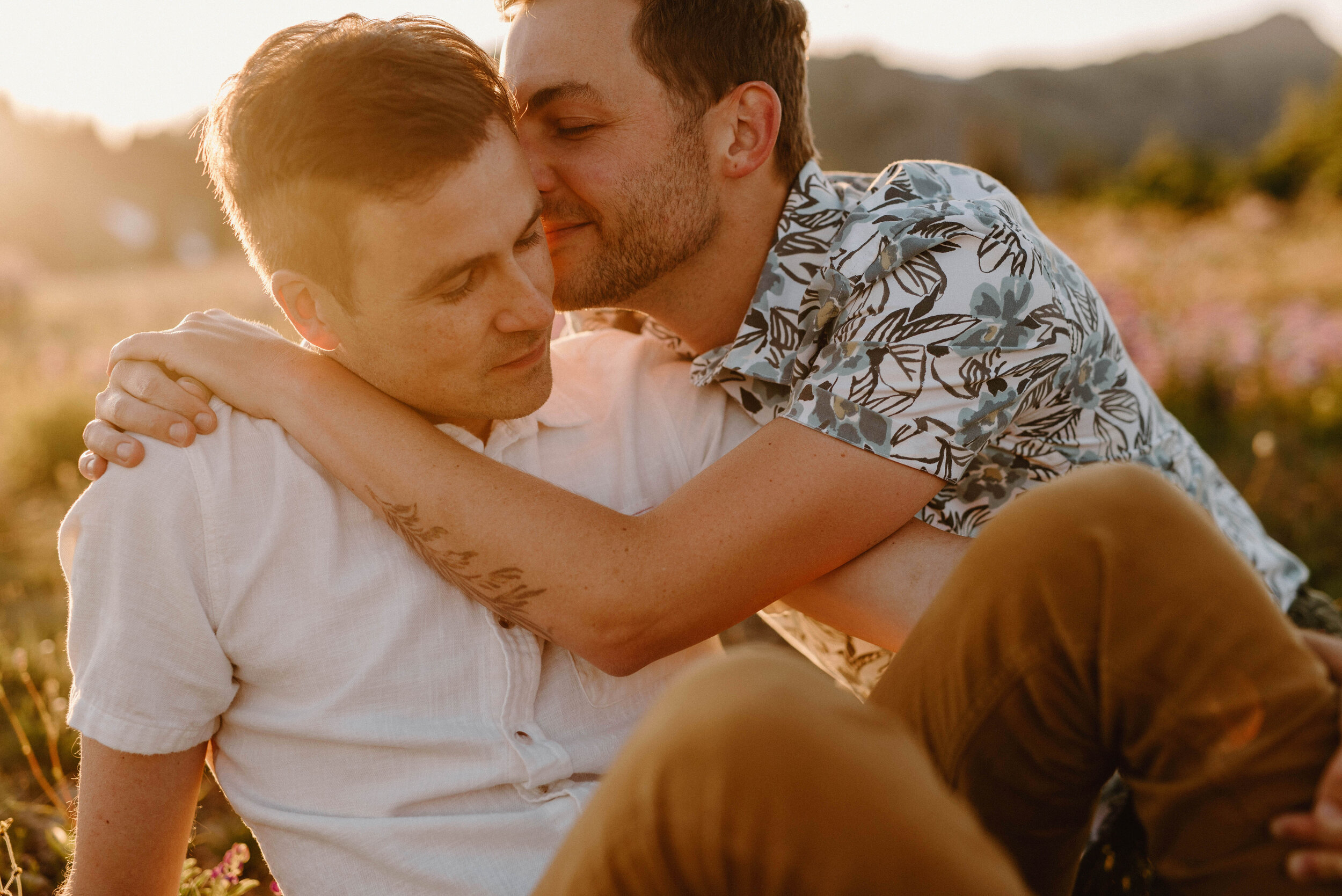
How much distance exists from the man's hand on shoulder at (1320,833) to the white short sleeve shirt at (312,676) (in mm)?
1243

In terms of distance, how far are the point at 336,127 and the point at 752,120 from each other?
140cm

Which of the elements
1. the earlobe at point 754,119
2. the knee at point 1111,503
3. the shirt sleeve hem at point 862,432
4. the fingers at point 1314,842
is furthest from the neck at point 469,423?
the fingers at point 1314,842

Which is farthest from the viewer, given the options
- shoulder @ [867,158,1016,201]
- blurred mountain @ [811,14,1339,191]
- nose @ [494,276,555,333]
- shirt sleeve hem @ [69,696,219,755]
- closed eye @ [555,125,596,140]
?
blurred mountain @ [811,14,1339,191]

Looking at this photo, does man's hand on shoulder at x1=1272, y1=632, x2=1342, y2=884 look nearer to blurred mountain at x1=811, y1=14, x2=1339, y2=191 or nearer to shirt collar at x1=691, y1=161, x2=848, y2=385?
shirt collar at x1=691, y1=161, x2=848, y2=385

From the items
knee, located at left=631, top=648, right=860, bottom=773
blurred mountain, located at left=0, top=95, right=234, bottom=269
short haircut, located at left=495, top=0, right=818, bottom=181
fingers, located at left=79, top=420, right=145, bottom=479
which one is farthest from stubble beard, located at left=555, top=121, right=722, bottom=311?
blurred mountain, located at left=0, top=95, right=234, bottom=269

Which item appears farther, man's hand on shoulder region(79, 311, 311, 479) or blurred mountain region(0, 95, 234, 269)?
blurred mountain region(0, 95, 234, 269)

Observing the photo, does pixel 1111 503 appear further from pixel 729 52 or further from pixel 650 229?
pixel 729 52

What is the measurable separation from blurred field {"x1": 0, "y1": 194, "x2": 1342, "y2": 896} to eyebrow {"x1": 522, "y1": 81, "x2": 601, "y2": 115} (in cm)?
212

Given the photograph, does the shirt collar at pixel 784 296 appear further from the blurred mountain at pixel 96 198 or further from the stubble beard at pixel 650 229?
the blurred mountain at pixel 96 198

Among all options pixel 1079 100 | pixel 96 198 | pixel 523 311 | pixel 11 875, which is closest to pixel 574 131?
pixel 523 311

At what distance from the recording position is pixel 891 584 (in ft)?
7.16

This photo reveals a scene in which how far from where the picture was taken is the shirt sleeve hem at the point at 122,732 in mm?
1649

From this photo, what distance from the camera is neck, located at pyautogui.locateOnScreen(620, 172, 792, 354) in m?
2.77

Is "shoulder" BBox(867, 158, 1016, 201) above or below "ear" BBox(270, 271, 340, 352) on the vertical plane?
above
